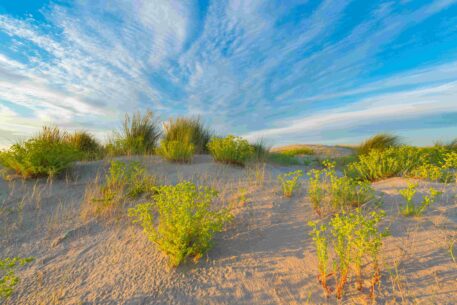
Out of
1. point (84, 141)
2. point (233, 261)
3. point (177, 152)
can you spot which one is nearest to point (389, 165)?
point (233, 261)

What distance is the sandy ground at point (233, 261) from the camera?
225cm

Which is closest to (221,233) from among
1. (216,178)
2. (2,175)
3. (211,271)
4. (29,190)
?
(211,271)

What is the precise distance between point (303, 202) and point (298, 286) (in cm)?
170

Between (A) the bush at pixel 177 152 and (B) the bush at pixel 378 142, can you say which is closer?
(A) the bush at pixel 177 152

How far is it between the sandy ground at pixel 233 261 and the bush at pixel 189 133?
5.18 meters

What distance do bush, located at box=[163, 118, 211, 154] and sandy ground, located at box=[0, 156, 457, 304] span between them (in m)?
5.18

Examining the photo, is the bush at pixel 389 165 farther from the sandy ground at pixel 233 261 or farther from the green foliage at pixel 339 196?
the green foliage at pixel 339 196

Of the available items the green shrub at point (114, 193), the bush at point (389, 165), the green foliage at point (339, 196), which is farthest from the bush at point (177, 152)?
the green foliage at point (339, 196)

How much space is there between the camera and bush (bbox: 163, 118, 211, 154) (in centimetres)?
917

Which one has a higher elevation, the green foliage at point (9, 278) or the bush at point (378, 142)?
the bush at point (378, 142)

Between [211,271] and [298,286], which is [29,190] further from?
[298,286]

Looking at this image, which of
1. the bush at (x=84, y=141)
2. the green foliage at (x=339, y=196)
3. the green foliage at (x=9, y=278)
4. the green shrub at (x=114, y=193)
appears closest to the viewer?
the green foliage at (x=9, y=278)

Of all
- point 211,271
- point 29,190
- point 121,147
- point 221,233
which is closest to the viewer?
point 211,271

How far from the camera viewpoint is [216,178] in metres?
5.80
